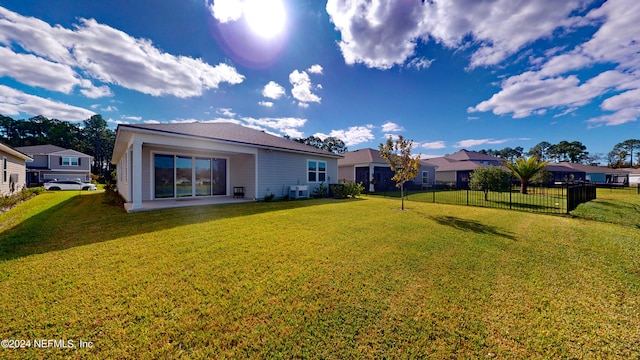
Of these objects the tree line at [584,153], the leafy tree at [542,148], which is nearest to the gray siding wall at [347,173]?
the tree line at [584,153]

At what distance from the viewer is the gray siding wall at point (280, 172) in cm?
1166

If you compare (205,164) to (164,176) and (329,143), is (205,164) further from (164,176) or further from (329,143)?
(329,143)

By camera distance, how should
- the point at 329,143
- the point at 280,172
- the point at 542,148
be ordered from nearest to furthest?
1. the point at 280,172
2. the point at 329,143
3. the point at 542,148

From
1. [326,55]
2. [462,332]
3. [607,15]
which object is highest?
[326,55]

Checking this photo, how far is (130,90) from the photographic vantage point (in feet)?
52.7

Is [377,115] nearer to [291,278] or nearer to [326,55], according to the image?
[326,55]

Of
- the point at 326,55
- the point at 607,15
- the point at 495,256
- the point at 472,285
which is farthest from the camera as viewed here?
the point at 326,55

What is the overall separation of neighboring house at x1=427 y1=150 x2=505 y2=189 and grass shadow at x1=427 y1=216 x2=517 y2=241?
66.1ft

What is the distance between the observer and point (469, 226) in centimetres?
659

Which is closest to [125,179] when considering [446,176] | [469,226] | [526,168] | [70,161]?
[469,226]

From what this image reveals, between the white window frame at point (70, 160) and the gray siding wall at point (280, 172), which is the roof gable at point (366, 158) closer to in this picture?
the gray siding wall at point (280, 172)

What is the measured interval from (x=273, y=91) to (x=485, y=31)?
11.5 meters

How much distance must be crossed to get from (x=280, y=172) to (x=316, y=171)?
9.41 feet

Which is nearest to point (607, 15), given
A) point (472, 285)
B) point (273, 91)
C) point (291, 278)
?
point (472, 285)
